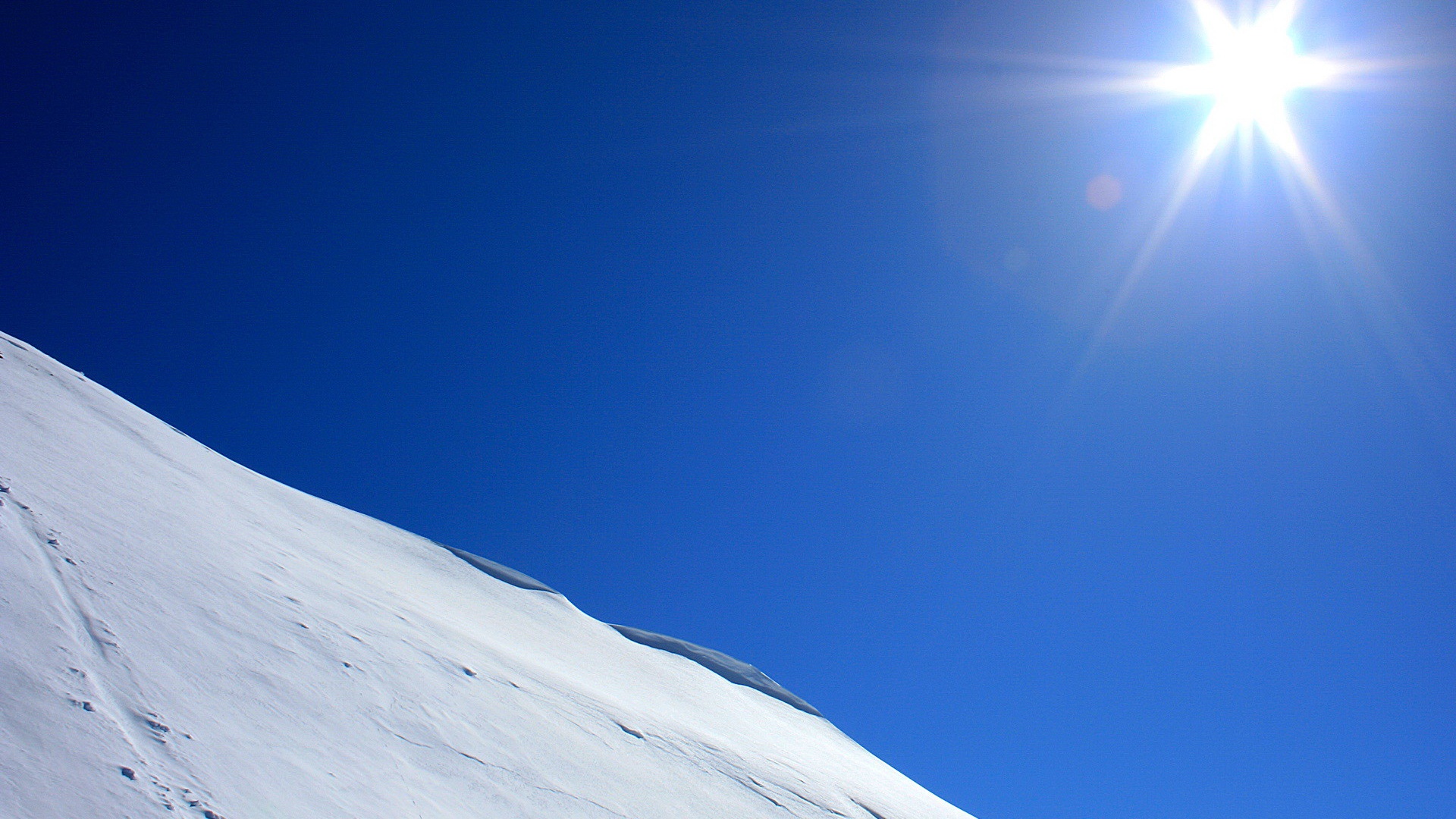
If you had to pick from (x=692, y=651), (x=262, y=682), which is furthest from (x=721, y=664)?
(x=262, y=682)

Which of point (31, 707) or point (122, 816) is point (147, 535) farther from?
point (122, 816)

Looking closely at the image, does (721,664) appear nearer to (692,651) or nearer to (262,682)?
(692,651)

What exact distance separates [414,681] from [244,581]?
1.78 metres

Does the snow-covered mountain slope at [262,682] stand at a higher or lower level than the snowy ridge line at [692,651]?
lower

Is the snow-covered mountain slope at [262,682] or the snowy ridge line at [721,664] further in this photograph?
the snowy ridge line at [721,664]

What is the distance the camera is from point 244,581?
21.3 ft

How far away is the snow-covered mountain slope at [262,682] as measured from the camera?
3.69m

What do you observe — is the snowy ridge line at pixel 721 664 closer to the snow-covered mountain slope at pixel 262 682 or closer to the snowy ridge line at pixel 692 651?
the snowy ridge line at pixel 692 651

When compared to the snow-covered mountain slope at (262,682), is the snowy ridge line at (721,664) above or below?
above

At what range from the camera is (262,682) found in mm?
4965

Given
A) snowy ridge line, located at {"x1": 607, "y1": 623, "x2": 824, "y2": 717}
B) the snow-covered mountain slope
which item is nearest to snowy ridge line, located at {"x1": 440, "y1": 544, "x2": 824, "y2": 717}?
snowy ridge line, located at {"x1": 607, "y1": 623, "x2": 824, "y2": 717}

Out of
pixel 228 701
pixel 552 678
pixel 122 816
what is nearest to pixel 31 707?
pixel 122 816

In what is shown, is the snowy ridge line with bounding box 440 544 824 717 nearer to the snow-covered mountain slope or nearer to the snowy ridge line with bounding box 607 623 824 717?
the snowy ridge line with bounding box 607 623 824 717

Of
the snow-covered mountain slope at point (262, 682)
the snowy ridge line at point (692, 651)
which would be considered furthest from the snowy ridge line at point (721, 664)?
the snow-covered mountain slope at point (262, 682)
